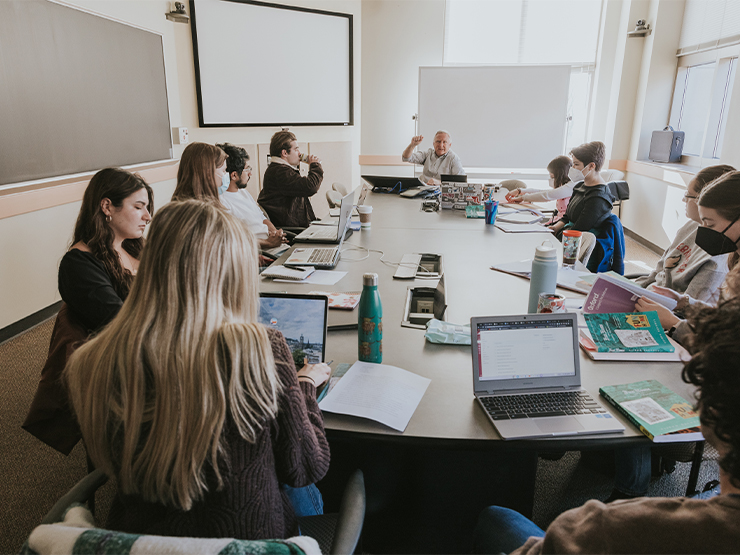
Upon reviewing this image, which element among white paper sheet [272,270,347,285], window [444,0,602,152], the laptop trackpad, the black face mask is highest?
window [444,0,602,152]

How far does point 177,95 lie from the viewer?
497 cm

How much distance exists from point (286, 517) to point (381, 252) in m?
1.80

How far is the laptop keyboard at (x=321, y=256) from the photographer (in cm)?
240

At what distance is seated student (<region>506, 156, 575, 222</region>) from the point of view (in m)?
3.89

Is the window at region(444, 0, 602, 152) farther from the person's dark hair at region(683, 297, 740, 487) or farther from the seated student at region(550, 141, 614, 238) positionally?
the person's dark hair at region(683, 297, 740, 487)

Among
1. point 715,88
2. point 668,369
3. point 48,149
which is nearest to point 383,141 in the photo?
point 715,88

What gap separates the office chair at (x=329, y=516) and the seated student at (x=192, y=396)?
4.1 inches

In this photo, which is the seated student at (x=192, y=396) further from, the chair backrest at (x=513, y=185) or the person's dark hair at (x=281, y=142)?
the chair backrest at (x=513, y=185)

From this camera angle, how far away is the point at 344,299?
1915 mm

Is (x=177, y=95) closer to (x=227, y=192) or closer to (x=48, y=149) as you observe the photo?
(x=48, y=149)

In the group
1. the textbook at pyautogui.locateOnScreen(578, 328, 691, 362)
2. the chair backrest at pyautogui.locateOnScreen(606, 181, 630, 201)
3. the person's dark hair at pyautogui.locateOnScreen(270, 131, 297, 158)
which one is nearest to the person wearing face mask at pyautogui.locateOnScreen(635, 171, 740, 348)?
the textbook at pyautogui.locateOnScreen(578, 328, 691, 362)

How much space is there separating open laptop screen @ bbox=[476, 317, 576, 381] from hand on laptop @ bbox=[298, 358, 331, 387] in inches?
15.5

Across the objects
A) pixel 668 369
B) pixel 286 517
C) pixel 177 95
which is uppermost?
pixel 177 95

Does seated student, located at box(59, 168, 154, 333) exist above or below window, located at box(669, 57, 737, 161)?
below
